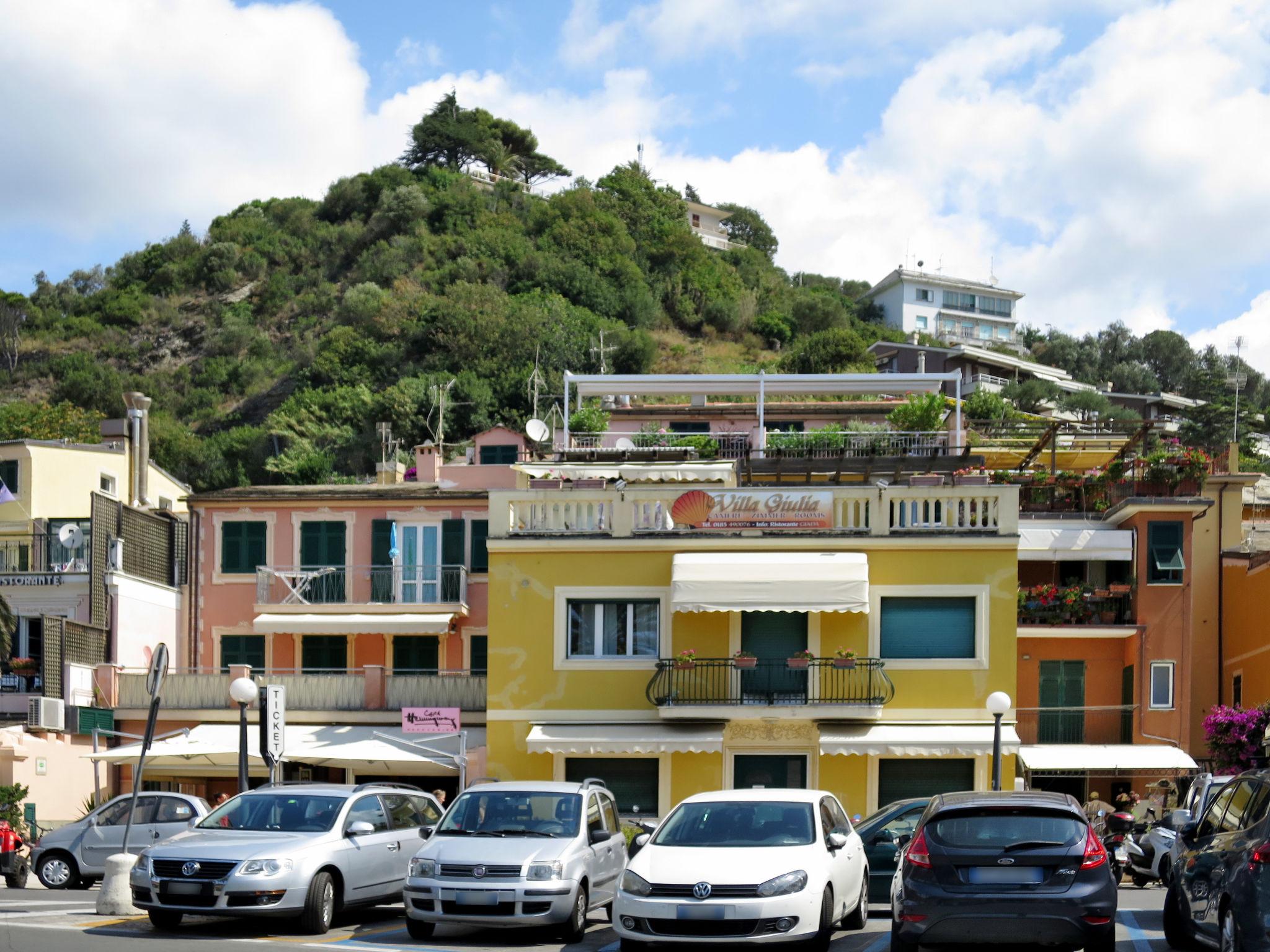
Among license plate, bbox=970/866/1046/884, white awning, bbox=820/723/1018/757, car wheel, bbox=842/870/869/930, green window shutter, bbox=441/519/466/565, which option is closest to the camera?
license plate, bbox=970/866/1046/884

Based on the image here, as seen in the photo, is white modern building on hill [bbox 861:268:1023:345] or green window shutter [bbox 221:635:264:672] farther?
white modern building on hill [bbox 861:268:1023:345]

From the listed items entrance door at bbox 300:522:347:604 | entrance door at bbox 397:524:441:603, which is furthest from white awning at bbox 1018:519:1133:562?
entrance door at bbox 300:522:347:604

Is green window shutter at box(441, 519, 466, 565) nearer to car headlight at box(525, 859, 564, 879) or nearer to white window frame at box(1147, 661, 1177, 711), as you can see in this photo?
white window frame at box(1147, 661, 1177, 711)

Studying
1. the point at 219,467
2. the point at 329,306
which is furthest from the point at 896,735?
the point at 329,306

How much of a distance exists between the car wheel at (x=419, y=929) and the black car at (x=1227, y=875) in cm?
718

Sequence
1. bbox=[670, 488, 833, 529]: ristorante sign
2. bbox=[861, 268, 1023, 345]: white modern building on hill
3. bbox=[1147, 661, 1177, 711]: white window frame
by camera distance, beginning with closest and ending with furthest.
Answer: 1. bbox=[670, 488, 833, 529]: ristorante sign
2. bbox=[1147, 661, 1177, 711]: white window frame
3. bbox=[861, 268, 1023, 345]: white modern building on hill

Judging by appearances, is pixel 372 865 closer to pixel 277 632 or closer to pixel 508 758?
pixel 508 758

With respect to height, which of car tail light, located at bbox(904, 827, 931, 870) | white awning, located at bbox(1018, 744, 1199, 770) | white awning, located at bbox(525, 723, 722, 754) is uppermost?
car tail light, located at bbox(904, 827, 931, 870)

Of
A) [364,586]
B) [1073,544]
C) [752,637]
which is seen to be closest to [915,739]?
[752,637]

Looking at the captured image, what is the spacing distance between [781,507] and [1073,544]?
426 inches

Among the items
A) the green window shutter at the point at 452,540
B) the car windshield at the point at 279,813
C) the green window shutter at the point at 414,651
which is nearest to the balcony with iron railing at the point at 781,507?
the green window shutter at the point at 452,540

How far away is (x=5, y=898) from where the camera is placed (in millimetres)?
21734

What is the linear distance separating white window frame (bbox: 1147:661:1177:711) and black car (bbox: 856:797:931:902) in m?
16.9

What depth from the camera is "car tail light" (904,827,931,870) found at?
14.4m
